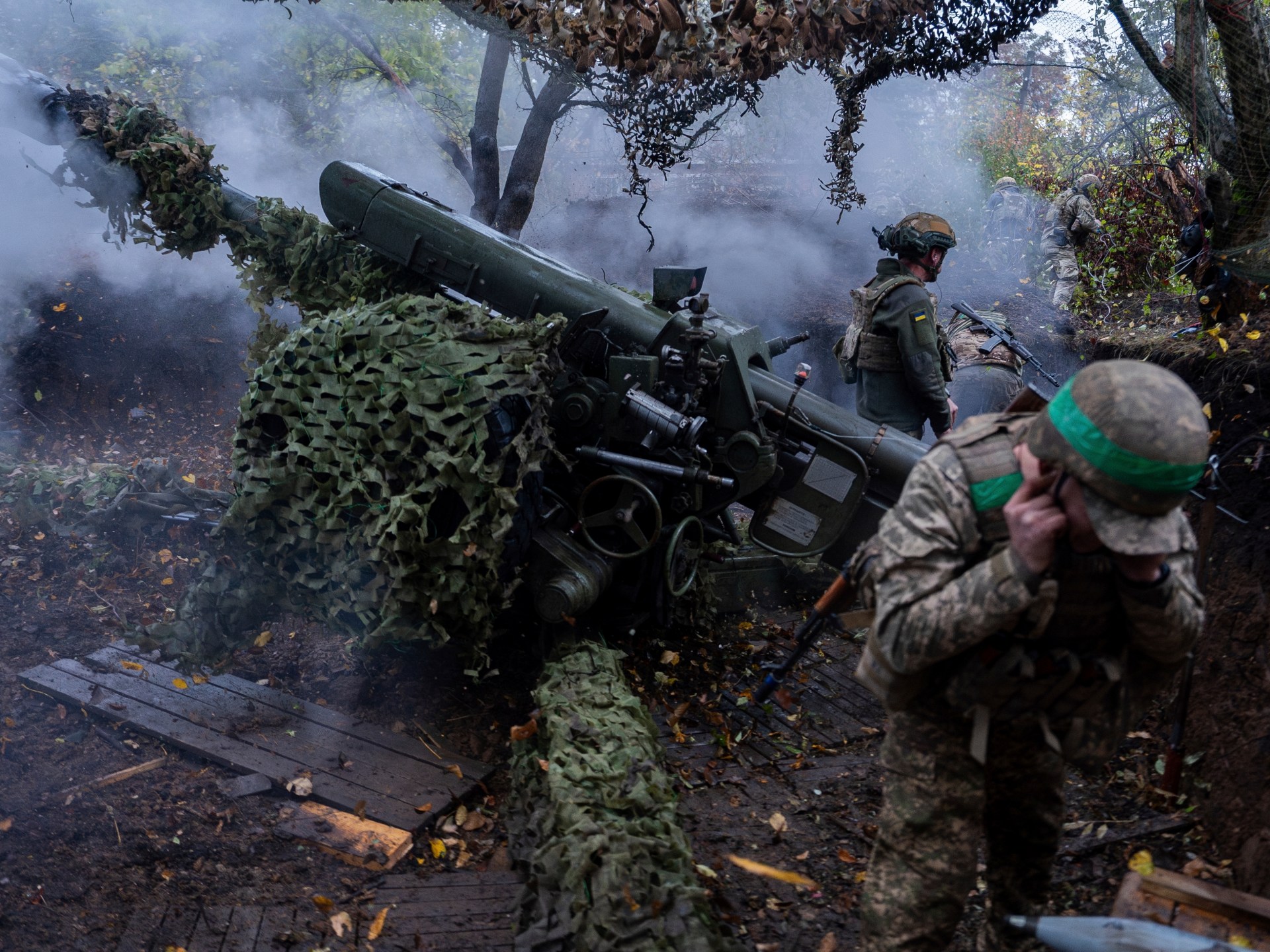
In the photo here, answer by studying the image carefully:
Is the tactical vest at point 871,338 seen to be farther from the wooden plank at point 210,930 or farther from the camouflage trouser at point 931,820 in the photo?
the wooden plank at point 210,930

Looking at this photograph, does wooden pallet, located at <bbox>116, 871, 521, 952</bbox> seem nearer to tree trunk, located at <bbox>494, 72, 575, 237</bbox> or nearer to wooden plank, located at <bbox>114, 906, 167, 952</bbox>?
wooden plank, located at <bbox>114, 906, 167, 952</bbox>

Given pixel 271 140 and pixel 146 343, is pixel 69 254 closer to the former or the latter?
pixel 146 343

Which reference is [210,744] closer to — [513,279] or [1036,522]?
[513,279]

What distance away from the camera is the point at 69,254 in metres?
11.1

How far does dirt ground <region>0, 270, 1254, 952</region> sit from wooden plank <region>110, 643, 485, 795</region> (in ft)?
0.37

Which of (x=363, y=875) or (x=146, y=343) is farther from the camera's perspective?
(x=146, y=343)

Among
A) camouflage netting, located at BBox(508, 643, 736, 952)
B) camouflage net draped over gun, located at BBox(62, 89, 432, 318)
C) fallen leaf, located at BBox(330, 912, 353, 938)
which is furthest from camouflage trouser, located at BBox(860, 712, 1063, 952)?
camouflage net draped over gun, located at BBox(62, 89, 432, 318)

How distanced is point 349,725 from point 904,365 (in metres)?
4.16

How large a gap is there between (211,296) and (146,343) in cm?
114

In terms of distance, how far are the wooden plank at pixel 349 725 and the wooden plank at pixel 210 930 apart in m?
1.09

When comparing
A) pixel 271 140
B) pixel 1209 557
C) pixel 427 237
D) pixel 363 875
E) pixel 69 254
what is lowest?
pixel 363 875

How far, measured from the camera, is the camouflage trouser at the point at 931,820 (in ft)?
8.57

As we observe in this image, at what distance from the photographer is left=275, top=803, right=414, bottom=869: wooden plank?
3857 mm

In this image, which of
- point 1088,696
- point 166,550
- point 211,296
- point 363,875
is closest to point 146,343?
point 211,296
